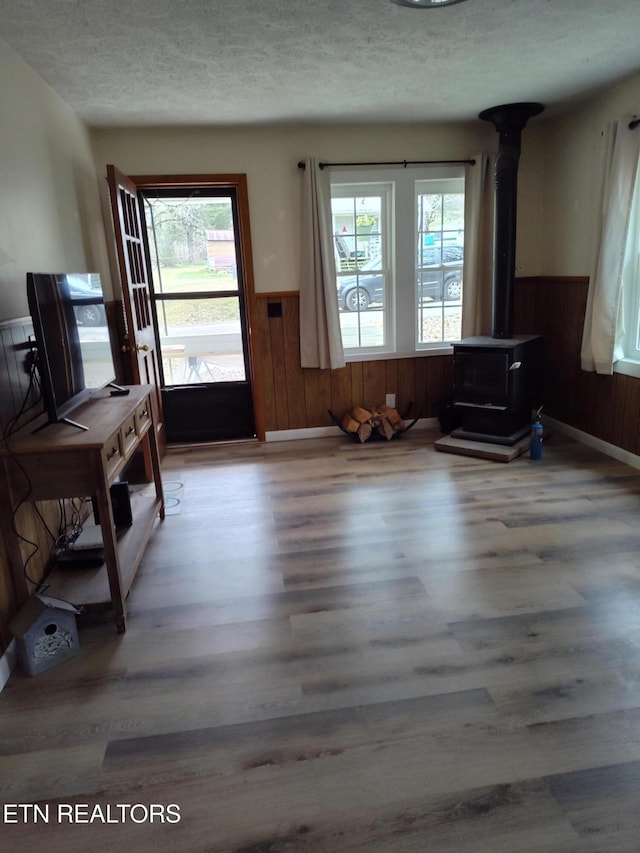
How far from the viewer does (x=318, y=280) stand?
4.41 m

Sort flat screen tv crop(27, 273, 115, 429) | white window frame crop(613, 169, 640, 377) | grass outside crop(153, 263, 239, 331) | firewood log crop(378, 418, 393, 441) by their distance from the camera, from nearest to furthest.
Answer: flat screen tv crop(27, 273, 115, 429) → white window frame crop(613, 169, 640, 377) → grass outside crop(153, 263, 239, 331) → firewood log crop(378, 418, 393, 441)

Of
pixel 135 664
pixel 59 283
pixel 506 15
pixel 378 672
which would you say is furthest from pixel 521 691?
pixel 506 15

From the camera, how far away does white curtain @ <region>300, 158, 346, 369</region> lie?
4.31 m

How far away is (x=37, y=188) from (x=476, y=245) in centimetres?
317

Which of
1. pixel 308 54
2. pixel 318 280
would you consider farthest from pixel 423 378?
pixel 308 54

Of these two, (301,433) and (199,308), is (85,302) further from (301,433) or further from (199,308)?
(301,433)

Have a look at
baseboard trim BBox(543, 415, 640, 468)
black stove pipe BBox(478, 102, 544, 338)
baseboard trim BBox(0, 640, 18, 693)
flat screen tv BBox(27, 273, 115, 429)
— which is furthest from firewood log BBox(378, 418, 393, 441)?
baseboard trim BBox(0, 640, 18, 693)

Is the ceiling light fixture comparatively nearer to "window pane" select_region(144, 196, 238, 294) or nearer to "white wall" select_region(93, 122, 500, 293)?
"white wall" select_region(93, 122, 500, 293)

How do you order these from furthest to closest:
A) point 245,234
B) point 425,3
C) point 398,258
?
point 398,258 < point 245,234 < point 425,3

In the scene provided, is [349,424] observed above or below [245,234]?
below

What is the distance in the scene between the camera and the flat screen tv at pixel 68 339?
83.1 inches

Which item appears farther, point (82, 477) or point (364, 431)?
point (364, 431)

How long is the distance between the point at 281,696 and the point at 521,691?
0.79m

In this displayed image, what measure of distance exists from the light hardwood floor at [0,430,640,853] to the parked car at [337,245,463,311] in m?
2.17
